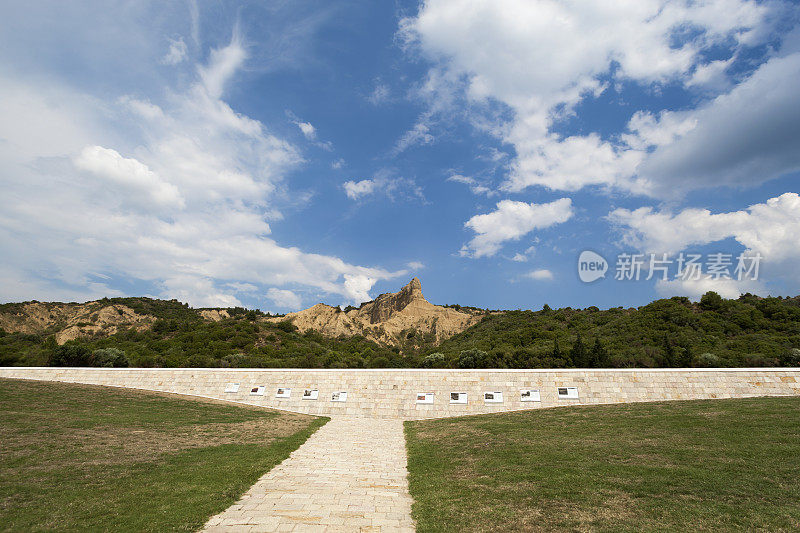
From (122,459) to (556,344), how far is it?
1584 inches

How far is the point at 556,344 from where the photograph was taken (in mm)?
41219

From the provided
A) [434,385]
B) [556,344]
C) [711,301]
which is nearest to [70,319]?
[434,385]

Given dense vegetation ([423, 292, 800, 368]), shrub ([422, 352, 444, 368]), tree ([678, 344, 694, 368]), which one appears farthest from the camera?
shrub ([422, 352, 444, 368])

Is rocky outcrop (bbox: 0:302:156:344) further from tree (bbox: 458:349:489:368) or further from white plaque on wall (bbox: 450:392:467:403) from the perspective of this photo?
white plaque on wall (bbox: 450:392:467:403)

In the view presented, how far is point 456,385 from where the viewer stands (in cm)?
2822

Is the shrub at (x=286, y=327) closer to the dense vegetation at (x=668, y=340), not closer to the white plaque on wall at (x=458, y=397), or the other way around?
the dense vegetation at (x=668, y=340)

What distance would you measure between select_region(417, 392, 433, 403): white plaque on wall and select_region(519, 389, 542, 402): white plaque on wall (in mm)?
6809

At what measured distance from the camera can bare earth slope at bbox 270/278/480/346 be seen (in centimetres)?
9125

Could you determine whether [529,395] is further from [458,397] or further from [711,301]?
[711,301]

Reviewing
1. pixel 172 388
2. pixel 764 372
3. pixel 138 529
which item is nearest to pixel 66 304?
pixel 172 388

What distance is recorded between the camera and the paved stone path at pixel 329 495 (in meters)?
7.48

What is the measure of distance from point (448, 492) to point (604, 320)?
Answer: 59300 millimetres

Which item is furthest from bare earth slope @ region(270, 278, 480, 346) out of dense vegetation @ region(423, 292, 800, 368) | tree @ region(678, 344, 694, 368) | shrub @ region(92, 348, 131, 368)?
tree @ region(678, 344, 694, 368)

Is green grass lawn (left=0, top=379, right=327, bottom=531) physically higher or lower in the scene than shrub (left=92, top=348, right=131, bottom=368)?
lower
